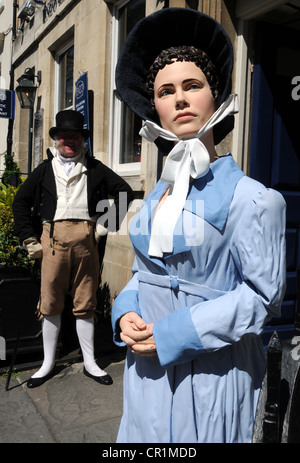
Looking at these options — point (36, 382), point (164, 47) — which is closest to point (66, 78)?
point (36, 382)

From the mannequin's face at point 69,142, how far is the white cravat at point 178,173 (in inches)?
73.6

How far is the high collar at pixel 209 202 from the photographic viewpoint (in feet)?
4.06

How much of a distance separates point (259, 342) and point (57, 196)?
86.1 inches

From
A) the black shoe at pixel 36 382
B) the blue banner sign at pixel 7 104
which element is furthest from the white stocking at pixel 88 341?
the blue banner sign at pixel 7 104

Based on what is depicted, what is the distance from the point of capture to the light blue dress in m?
1.18

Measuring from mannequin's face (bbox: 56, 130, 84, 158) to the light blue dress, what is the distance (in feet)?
6.63

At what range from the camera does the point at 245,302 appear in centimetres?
117

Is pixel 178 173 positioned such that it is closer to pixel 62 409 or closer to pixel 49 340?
pixel 62 409

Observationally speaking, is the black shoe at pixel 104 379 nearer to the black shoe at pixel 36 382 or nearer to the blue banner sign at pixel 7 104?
the black shoe at pixel 36 382

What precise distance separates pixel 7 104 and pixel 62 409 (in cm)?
877

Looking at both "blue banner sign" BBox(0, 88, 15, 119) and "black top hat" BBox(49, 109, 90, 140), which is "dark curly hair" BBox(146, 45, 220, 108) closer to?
"black top hat" BBox(49, 109, 90, 140)

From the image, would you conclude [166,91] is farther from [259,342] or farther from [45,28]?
[45,28]

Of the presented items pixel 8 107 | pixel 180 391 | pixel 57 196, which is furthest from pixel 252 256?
pixel 8 107

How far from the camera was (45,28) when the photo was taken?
25.5 feet
